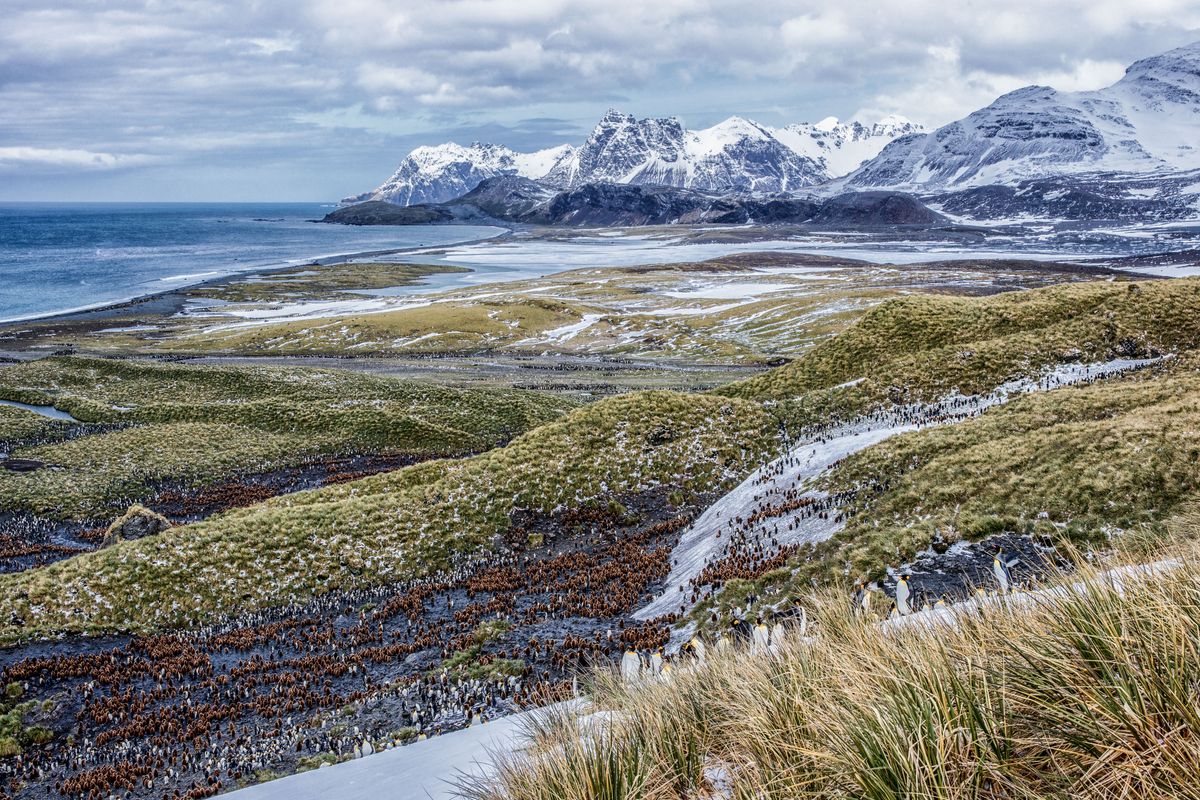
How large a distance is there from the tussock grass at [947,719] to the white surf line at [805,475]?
40.7ft

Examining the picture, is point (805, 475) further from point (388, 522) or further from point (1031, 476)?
point (388, 522)

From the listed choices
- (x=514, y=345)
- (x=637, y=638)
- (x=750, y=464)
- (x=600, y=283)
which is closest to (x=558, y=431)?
(x=750, y=464)

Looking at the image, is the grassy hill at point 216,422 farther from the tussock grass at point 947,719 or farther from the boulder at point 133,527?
the tussock grass at point 947,719

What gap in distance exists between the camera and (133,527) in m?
28.6

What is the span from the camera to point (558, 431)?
33906mm

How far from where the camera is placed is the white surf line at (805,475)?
68.5 feet

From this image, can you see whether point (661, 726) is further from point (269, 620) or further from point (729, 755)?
point (269, 620)

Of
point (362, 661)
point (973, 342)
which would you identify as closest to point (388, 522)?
point (362, 661)

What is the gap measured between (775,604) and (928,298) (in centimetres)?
3292

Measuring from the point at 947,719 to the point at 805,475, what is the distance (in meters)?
21.1

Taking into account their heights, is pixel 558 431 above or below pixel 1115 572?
below

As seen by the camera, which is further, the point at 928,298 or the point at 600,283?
the point at 600,283

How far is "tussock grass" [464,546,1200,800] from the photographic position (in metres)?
4.73

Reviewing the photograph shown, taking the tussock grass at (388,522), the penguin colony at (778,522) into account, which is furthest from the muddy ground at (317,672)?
the penguin colony at (778,522)
